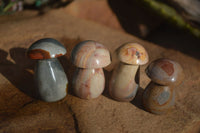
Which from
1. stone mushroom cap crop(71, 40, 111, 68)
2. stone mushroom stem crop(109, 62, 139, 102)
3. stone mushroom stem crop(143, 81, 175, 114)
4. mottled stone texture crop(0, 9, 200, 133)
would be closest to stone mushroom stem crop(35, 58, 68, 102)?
mottled stone texture crop(0, 9, 200, 133)

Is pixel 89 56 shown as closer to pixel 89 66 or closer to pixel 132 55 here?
pixel 89 66

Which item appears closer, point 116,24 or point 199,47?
point 199,47

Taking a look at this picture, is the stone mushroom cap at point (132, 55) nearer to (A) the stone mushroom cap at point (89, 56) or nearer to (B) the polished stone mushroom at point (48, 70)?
(A) the stone mushroom cap at point (89, 56)

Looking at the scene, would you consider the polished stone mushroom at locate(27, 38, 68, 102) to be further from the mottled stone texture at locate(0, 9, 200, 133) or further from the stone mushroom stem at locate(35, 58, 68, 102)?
the mottled stone texture at locate(0, 9, 200, 133)

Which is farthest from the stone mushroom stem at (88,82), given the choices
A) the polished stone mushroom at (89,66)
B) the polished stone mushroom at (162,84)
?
the polished stone mushroom at (162,84)

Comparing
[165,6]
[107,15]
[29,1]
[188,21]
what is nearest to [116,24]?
[107,15]

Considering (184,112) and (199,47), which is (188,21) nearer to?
(199,47)
